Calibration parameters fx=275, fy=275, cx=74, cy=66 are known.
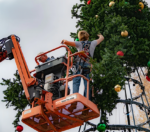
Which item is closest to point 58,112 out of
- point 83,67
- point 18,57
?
point 83,67

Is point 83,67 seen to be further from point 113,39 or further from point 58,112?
point 58,112

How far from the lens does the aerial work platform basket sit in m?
6.73

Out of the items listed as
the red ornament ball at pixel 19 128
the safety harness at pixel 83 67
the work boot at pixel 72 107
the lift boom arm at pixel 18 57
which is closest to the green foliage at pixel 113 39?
the safety harness at pixel 83 67

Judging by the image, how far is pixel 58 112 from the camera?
6.95 m

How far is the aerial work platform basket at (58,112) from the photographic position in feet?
22.1

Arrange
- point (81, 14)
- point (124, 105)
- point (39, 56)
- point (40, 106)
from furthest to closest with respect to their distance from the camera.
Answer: point (81, 14)
point (124, 105)
point (39, 56)
point (40, 106)

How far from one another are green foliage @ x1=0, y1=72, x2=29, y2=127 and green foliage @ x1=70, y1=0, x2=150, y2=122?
215cm

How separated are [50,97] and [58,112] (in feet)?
1.42

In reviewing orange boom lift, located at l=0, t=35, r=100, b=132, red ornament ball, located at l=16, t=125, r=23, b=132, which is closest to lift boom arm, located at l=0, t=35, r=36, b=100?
orange boom lift, located at l=0, t=35, r=100, b=132

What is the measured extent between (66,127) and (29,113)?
3.98ft

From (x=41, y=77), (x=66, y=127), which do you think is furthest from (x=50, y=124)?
(x=41, y=77)

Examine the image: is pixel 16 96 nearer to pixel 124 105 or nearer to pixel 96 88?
pixel 96 88

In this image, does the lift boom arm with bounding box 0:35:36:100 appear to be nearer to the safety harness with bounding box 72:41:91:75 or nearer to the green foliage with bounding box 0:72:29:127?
the green foliage with bounding box 0:72:29:127

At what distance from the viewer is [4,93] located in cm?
816
